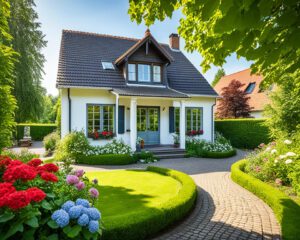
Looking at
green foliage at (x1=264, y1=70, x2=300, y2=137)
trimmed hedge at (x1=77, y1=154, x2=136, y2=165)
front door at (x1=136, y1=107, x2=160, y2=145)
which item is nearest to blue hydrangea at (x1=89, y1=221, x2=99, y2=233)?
trimmed hedge at (x1=77, y1=154, x2=136, y2=165)

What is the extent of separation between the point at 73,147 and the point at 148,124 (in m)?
5.23

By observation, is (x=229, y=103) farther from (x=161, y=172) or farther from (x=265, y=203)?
(x=265, y=203)

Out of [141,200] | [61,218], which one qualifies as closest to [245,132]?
[141,200]

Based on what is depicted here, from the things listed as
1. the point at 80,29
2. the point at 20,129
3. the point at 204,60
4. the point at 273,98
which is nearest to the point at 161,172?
the point at 204,60

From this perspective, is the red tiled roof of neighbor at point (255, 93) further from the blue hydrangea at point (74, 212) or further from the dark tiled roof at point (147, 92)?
the blue hydrangea at point (74, 212)

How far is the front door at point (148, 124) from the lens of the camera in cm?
1522

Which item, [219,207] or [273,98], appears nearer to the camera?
[219,207]

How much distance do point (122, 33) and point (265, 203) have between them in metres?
18.4

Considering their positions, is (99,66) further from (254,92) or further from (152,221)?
(254,92)

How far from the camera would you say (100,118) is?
14.0m

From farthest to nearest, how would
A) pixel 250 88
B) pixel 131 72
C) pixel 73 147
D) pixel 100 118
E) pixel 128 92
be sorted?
1. pixel 250 88
2. pixel 131 72
3. pixel 100 118
4. pixel 128 92
5. pixel 73 147

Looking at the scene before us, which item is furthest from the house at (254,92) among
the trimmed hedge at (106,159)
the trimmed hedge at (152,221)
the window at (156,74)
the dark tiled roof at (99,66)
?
the trimmed hedge at (152,221)

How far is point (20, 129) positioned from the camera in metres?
25.3

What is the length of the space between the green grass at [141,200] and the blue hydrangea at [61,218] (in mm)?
1359
